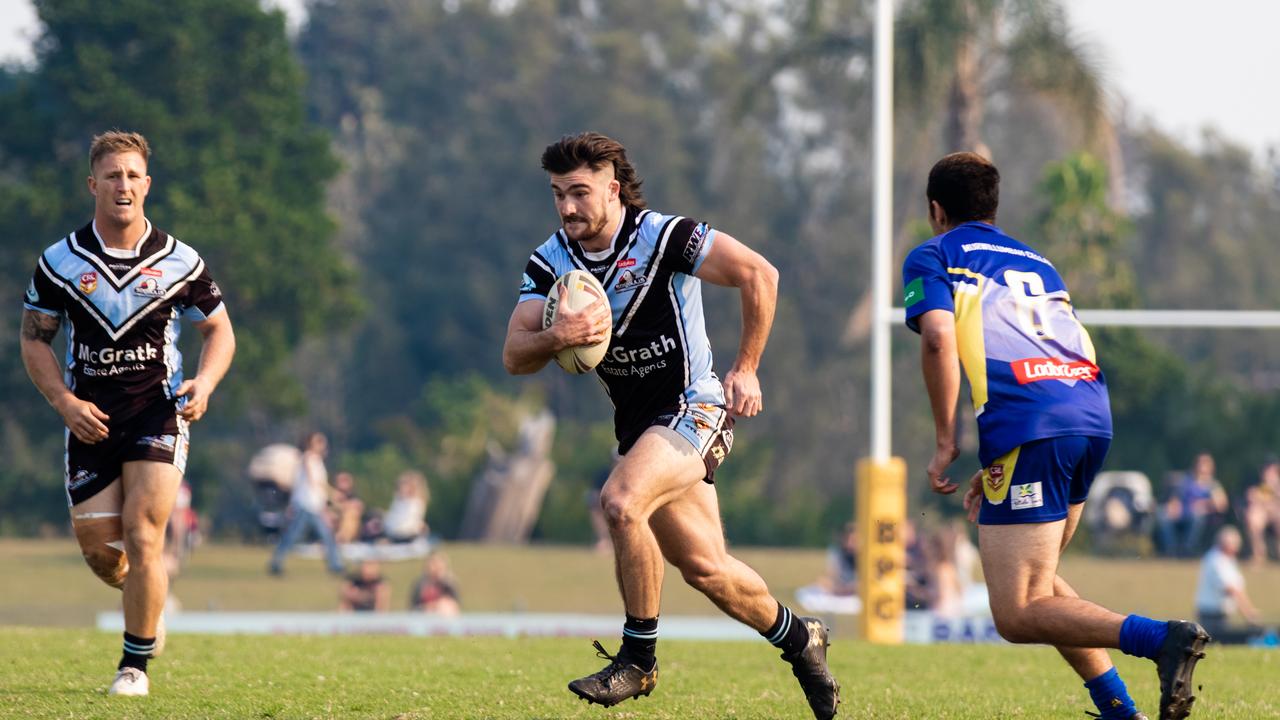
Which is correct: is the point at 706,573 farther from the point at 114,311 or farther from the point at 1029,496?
the point at 114,311

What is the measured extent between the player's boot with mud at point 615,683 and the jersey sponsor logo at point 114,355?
2390 mm

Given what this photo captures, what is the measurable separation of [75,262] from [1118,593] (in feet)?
68.5

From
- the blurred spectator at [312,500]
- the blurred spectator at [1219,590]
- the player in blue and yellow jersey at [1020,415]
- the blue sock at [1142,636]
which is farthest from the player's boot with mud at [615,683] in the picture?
the blurred spectator at [312,500]

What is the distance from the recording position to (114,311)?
7.46m

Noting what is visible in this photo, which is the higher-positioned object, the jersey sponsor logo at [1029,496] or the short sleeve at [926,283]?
the short sleeve at [926,283]

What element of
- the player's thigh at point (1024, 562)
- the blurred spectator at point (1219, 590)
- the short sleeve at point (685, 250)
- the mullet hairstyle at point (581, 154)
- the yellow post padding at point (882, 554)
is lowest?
the blurred spectator at point (1219, 590)

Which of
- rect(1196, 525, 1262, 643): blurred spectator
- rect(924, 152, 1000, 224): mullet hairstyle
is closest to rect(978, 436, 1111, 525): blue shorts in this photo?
rect(924, 152, 1000, 224): mullet hairstyle

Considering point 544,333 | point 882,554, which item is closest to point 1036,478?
point 544,333

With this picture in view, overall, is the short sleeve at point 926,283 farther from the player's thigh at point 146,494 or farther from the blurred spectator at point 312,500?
the blurred spectator at point 312,500

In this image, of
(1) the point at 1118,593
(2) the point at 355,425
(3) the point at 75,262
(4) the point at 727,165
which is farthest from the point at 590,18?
(3) the point at 75,262

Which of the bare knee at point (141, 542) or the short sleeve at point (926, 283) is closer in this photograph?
the short sleeve at point (926, 283)

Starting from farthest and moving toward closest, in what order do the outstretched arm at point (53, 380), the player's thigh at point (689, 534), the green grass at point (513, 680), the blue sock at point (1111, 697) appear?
the outstretched arm at point (53, 380) → the green grass at point (513, 680) → the player's thigh at point (689, 534) → the blue sock at point (1111, 697)

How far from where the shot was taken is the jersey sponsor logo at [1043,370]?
6.12 meters

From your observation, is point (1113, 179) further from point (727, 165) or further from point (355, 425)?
point (355, 425)
